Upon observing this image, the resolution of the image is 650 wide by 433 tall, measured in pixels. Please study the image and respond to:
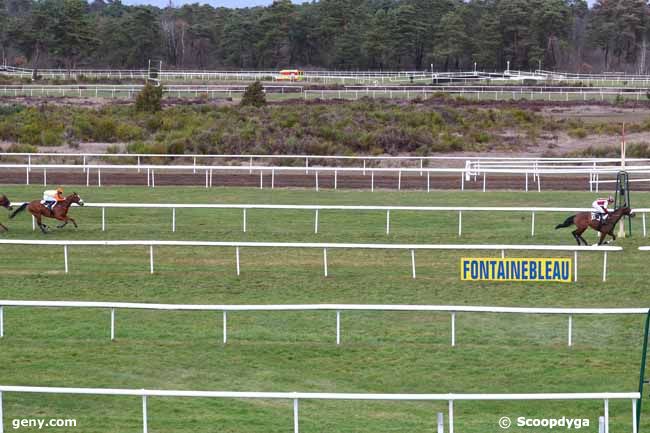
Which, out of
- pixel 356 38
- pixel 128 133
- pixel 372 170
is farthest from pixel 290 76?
pixel 372 170

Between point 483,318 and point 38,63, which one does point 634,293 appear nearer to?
point 483,318

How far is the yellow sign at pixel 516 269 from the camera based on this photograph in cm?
1551

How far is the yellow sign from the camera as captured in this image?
50.9 feet

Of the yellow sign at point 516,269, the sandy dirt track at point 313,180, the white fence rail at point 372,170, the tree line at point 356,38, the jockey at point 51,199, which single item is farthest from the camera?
the tree line at point 356,38

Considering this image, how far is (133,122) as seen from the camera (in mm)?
42000

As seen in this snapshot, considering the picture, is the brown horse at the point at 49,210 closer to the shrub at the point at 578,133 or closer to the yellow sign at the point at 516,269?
the yellow sign at the point at 516,269

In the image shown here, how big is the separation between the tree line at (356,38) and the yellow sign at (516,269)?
206 feet

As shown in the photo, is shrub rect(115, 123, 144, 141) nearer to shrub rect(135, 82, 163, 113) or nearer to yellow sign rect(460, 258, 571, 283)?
shrub rect(135, 82, 163, 113)

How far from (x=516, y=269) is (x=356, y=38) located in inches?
2705

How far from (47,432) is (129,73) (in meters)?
63.7

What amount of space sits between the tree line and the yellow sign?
206 feet

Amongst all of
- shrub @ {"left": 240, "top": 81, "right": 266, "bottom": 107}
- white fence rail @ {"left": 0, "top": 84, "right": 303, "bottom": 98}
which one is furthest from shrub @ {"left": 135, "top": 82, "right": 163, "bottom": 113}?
white fence rail @ {"left": 0, "top": 84, "right": 303, "bottom": 98}

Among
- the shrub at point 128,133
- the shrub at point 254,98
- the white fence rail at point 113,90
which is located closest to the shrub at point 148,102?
the shrub at point 254,98

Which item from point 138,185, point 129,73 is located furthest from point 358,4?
point 138,185
